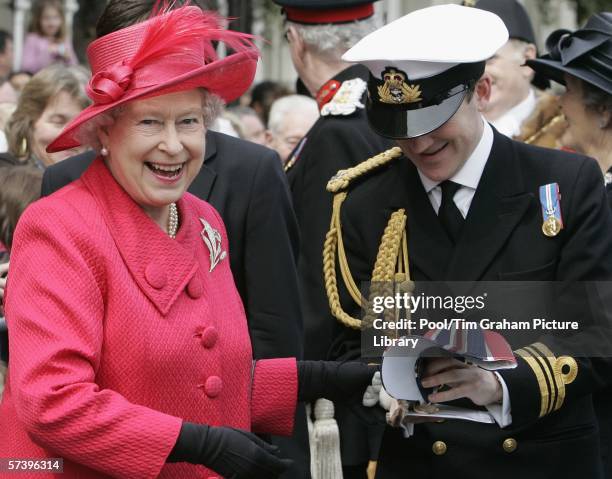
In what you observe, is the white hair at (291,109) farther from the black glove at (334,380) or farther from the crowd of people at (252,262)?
the black glove at (334,380)

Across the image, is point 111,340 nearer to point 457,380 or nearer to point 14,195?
point 457,380

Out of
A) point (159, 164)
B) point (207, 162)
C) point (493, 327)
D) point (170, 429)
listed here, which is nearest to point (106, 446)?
point (170, 429)

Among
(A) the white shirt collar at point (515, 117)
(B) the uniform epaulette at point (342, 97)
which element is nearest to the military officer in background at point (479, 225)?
(B) the uniform epaulette at point (342, 97)

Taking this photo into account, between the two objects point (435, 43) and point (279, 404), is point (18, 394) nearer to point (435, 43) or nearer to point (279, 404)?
point (279, 404)

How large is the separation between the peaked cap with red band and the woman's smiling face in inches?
93.1

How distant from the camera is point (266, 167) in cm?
436

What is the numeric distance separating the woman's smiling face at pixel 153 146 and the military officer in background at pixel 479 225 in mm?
639

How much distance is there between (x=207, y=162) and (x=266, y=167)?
0.66 feet

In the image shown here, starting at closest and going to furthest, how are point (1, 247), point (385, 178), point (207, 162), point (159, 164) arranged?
1. point (159, 164)
2. point (385, 178)
3. point (207, 162)
4. point (1, 247)

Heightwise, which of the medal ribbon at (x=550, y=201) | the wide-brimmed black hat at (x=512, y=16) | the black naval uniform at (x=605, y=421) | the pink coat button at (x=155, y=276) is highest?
the pink coat button at (x=155, y=276)

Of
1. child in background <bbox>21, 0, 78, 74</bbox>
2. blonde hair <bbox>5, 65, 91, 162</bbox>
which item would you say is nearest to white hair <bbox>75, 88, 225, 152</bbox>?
blonde hair <bbox>5, 65, 91, 162</bbox>

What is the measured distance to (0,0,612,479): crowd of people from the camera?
298cm

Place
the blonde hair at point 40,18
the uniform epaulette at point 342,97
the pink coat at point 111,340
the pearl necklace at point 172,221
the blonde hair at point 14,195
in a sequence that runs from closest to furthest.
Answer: the pink coat at point 111,340 → the pearl necklace at point 172,221 → the blonde hair at point 14,195 → the uniform epaulette at point 342,97 → the blonde hair at point 40,18

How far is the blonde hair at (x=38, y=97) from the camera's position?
5812mm
